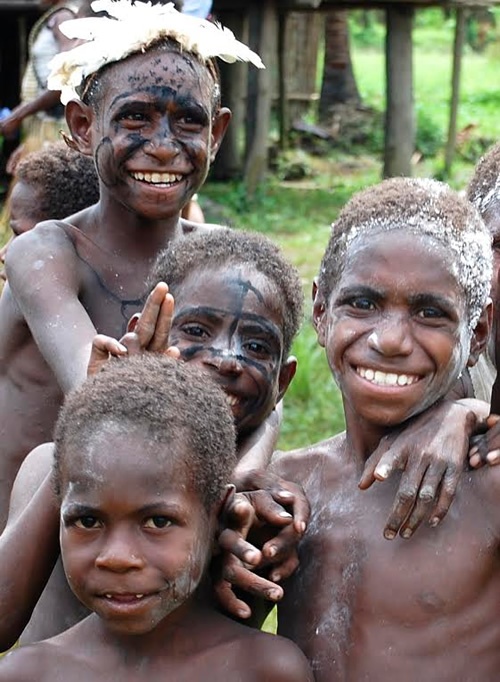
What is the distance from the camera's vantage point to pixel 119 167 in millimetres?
3781

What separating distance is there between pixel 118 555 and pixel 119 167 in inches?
58.7

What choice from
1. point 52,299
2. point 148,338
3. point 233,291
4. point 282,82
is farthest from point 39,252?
point 282,82

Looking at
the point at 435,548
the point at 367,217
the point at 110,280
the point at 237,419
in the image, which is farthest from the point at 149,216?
the point at 435,548

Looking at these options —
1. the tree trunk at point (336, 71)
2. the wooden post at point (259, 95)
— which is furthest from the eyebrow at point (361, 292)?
the tree trunk at point (336, 71)

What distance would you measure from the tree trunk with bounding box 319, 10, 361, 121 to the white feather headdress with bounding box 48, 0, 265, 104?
49.4ft

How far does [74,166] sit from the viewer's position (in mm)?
4625

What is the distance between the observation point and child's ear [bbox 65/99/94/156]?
3918mm

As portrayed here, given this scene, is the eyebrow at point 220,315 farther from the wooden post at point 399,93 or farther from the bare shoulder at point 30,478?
the wooden post at point 399,93

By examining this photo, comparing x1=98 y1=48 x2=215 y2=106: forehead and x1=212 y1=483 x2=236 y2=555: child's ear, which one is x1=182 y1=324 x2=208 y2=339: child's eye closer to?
x1=212 y1=483 x2=236 y2=555: child's ear

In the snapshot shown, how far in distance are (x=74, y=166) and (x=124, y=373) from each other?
6.56 ft

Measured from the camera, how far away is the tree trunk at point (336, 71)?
737 inches

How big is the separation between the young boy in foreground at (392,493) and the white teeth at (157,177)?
838 mm

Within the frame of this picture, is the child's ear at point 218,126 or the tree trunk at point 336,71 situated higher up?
the child's ear at point 218,126

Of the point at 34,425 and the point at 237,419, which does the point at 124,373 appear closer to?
the point at 237,419
